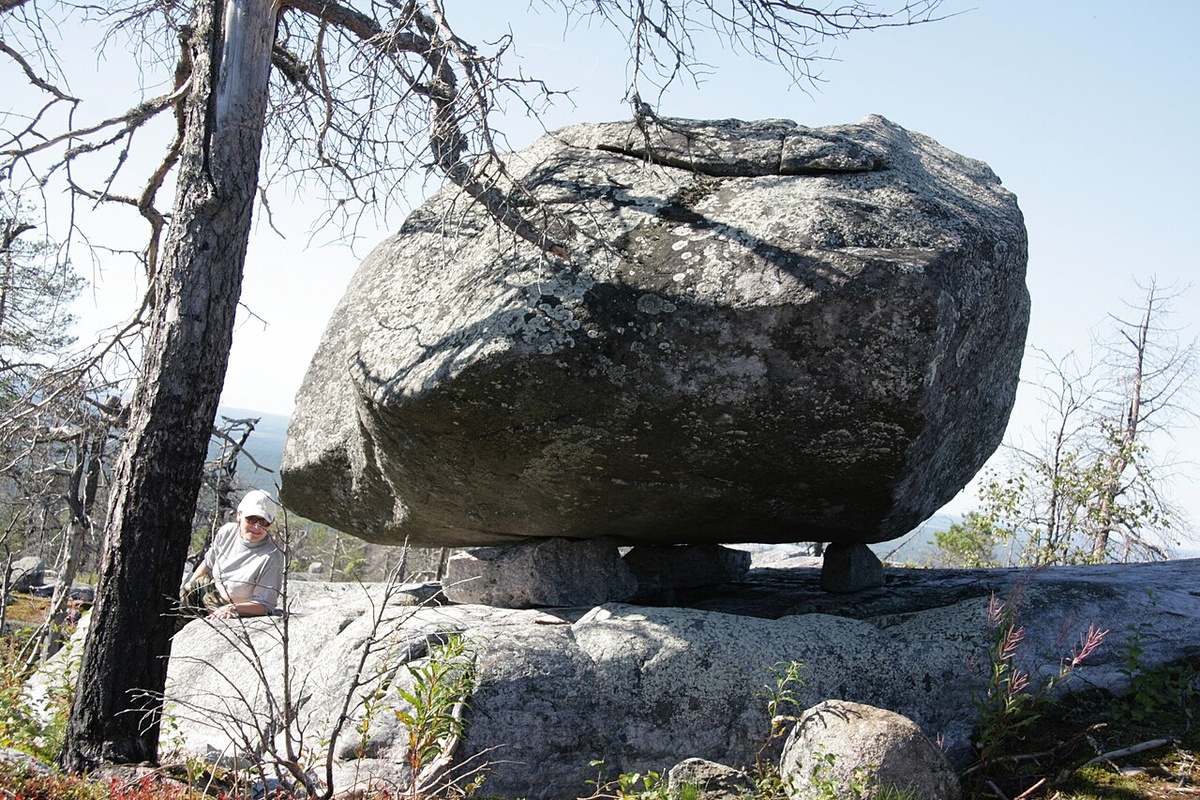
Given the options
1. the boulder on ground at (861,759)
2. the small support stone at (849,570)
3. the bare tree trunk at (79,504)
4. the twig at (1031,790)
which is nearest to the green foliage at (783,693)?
the boulder on ground at (861,759)

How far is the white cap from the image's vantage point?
7207mm

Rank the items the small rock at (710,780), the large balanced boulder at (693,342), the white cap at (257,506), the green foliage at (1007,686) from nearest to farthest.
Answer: the small rock at (710,780) < the green foliage at (1007,686) < the large balanced boulder at (693,342) < the white cap at (257,506)

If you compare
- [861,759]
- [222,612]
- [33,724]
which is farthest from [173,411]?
[861,759]

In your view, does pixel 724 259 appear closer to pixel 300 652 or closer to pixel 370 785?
pixel 370 785

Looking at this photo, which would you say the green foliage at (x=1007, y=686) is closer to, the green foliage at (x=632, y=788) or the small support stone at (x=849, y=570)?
the small support stone at (x=849, y=570)

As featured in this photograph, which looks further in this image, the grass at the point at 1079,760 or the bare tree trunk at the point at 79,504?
the bare tree trunk at the point at 79,504

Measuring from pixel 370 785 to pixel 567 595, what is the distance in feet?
8.50

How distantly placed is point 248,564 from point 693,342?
3937 mm

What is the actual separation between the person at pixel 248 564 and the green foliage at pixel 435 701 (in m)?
2.28

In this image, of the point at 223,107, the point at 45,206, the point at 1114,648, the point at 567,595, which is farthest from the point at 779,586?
the point at 45,206

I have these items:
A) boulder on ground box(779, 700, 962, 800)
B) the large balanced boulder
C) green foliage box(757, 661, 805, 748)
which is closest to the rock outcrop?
green foliage box(757, 661, 805, 748)

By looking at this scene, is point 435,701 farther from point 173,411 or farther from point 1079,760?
point 1079,760

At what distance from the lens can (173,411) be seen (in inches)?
213

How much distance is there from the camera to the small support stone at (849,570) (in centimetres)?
777
